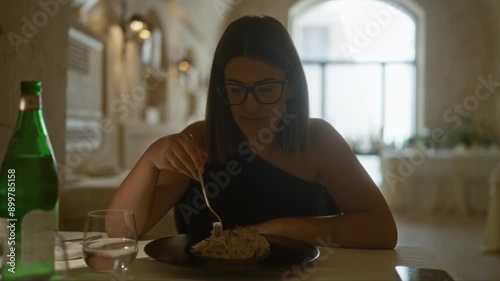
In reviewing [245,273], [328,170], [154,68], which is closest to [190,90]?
[154,68]

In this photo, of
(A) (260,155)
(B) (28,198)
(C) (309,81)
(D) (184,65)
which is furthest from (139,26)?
(C) (309,81)

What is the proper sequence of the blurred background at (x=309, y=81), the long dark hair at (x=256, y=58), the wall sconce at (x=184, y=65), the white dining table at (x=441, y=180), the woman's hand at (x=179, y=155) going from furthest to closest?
the wall sconce at (x=184, y=65) → the white dining table at (x=441, y=180) → the blurred background at (x=309, y=81) → the long dark hair at (x=256, y=58) → the woman's hand at (x=179, y=155)

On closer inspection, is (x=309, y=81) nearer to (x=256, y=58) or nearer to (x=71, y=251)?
(x=256, y=58)

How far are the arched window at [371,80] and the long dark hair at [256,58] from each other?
847 centimetres

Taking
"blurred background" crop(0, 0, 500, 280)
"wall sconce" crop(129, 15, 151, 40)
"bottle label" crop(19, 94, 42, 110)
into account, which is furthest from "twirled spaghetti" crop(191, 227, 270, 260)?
"wall sconce" crop(129, 15, 151, 40)

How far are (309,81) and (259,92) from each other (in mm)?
7292

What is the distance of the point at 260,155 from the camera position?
143 cm

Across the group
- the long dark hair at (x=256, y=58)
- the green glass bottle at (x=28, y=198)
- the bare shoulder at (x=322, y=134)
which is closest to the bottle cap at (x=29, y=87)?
the green glass bottle at (x=28, y=198)

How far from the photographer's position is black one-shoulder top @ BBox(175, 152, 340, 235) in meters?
1.38

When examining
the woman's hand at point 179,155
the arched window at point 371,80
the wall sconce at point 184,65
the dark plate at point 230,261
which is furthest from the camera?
the arched window at point 371,80

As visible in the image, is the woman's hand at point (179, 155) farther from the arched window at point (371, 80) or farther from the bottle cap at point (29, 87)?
the arched window at point (371, 80)

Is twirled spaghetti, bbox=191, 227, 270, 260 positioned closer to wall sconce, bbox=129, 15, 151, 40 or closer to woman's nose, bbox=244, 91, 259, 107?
woman's nose, bbox=244, 91, 259, 107

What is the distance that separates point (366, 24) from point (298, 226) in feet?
31.6

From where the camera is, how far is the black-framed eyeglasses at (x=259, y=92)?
118cm
